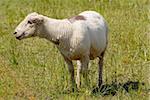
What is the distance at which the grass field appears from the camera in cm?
809

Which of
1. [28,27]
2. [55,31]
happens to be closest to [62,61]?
[55,31]

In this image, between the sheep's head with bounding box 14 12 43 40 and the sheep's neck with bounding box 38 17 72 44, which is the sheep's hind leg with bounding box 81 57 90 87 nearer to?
the sheep's neck with bounding box 38 17 72 44

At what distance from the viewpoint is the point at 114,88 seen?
8.23m

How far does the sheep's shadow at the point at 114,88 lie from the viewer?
8.09 meters

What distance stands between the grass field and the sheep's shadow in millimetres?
95

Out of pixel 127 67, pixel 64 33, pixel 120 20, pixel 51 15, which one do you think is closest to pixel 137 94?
pixel 64 33

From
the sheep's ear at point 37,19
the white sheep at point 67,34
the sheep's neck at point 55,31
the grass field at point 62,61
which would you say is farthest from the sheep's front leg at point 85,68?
the sheep's ear at point 37,19

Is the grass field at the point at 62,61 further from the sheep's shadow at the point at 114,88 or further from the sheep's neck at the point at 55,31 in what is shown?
the sheep's neck at the point at 55,31

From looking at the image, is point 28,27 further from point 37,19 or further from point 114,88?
point 114,88

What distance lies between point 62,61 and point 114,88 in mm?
1411

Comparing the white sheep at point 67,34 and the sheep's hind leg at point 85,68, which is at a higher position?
the white sheep at point 67,34

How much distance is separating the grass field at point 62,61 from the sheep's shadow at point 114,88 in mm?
95

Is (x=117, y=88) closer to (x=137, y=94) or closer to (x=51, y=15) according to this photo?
(x=137, y=94)

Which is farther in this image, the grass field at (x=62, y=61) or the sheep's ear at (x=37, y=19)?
the grass field at (x=62, y=61)
